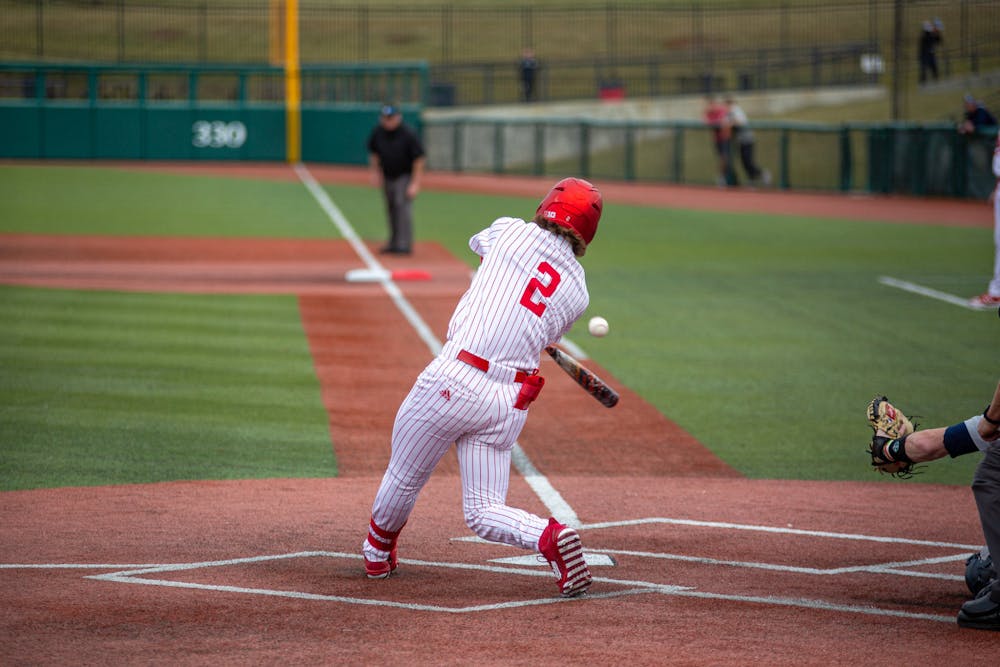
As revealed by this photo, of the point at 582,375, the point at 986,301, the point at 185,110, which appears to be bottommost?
the point at 986,301

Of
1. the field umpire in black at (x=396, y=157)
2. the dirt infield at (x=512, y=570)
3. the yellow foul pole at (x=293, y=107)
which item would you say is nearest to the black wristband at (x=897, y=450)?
the dirt infield at (x=512, y=570)

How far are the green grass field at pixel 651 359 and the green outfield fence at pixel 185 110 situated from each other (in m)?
18.5

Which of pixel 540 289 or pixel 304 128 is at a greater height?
pixel 304 128

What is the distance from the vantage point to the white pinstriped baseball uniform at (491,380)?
558cm

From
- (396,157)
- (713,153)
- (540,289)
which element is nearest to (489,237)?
(540,289)

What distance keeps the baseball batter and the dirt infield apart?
33 cm

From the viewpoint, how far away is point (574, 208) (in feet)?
18.7

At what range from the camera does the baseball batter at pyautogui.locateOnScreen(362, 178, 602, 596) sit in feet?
18.3

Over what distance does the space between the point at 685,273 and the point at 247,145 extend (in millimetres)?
26098

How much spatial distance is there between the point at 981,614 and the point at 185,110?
38.8 m

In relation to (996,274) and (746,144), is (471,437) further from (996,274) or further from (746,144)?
(746,144)

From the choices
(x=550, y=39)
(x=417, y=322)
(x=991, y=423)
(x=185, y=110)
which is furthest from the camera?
(x=550, y=39)

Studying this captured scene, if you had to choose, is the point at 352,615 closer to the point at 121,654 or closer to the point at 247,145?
the point at 121,654

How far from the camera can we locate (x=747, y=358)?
488 inches
